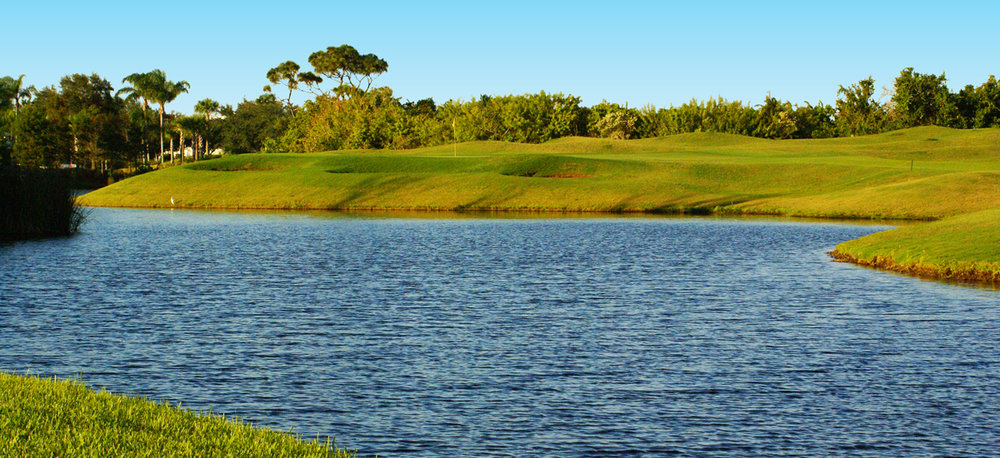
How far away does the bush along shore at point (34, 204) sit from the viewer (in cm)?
5309

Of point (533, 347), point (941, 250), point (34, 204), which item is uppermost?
point (34, 204)

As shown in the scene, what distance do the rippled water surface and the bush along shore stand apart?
1312cm

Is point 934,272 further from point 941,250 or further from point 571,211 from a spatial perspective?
point 571,211

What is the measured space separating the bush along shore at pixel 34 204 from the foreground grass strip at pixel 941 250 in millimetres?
40833

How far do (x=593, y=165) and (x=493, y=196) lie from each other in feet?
49.8

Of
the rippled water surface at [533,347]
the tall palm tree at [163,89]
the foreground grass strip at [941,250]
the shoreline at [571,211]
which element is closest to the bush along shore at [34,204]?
the rippled water surface at [533,347]

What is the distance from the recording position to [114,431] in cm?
1220

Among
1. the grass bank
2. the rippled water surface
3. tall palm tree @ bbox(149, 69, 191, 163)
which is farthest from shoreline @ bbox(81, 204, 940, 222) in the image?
tall palm tree @ bbox(149, 69, 191, 163)

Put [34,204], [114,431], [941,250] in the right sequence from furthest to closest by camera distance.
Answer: [34,204]
[941,250]
[114,431]

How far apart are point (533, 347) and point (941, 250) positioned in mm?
21724

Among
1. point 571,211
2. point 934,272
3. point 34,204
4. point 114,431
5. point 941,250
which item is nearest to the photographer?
point 114,431

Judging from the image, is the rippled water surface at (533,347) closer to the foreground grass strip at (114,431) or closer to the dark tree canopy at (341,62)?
the foreground grass strip at (114,431)

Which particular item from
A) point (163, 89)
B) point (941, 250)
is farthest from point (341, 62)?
point (941, 250)

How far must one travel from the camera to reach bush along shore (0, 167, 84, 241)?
5309cm
